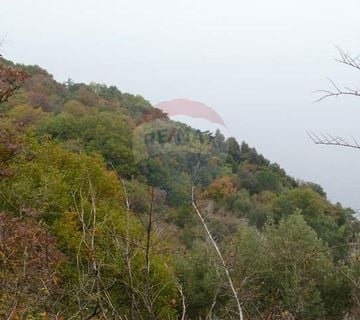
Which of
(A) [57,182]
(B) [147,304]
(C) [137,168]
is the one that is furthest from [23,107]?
(B) [147,304]

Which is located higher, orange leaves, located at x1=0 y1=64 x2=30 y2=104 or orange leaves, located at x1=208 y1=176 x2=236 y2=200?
orange leaves, located at x1=0 y1=64 x2=30 y2=104

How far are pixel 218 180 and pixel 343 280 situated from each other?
26266 mm

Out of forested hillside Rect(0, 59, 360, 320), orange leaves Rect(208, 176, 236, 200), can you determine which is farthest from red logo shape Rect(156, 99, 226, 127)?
orange leaves Rect(208, 176, 236, 200)

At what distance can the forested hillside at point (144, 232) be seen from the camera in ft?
9.17

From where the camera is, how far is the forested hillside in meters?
2.79

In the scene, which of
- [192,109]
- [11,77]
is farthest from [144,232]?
[11,77]

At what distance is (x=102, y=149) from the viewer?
120 feet

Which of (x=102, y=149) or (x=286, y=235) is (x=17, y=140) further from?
(x=102, y=149)

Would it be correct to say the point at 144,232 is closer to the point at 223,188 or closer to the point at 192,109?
the point at 192,109

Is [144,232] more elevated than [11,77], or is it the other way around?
[11,77]

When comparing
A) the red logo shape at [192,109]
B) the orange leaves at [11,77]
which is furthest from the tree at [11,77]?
the red logo shape at [192,109]

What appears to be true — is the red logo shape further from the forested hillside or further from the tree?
the tree

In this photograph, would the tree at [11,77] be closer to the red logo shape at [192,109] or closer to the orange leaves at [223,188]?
the red logo shape at [192,109]

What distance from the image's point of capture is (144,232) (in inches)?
240
